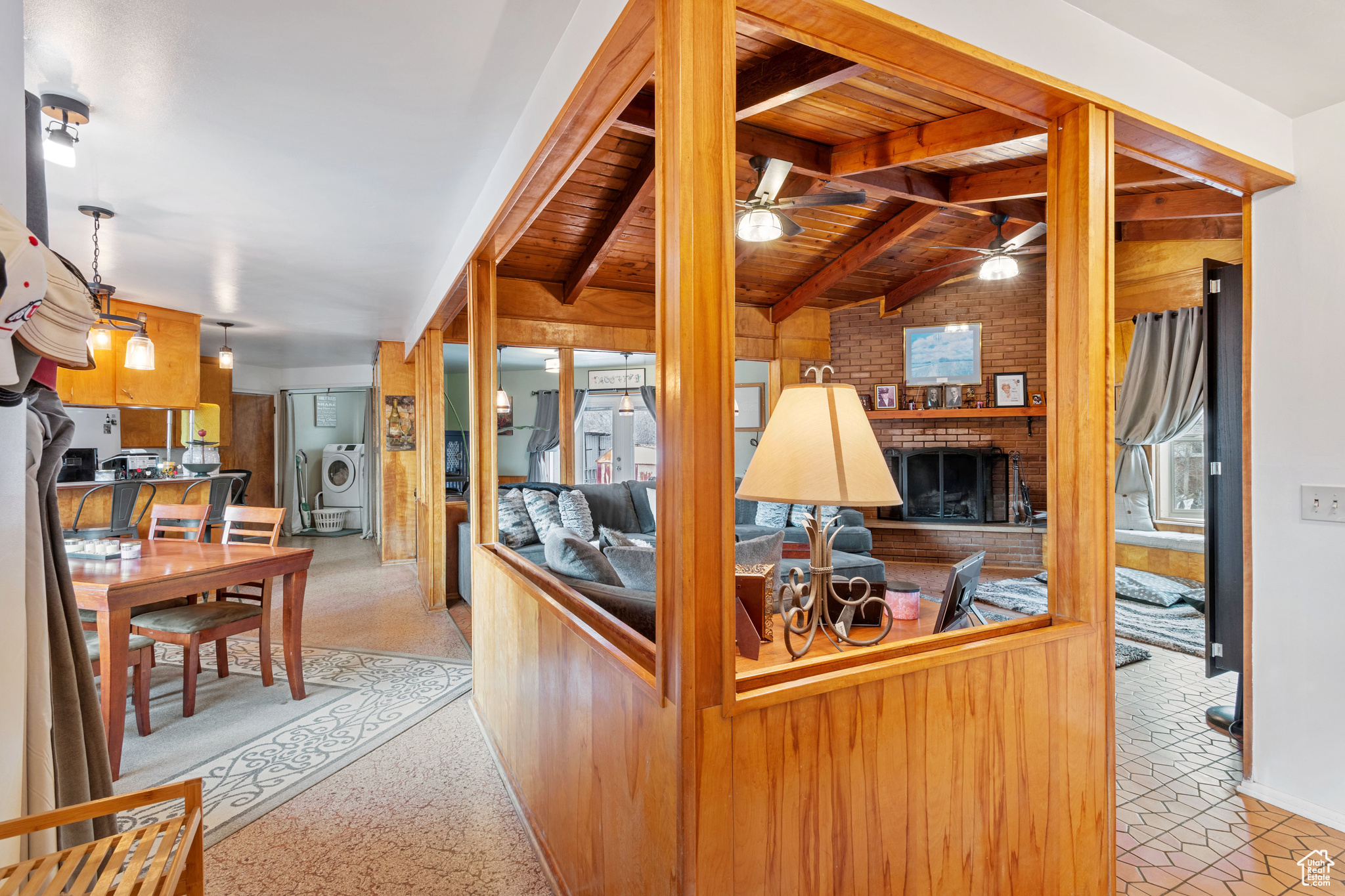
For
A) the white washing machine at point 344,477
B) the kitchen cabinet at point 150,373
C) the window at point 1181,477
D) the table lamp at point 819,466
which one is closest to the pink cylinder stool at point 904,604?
the table lamp at point 819,466

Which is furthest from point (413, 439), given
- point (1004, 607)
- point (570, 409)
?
point (1004, 607)

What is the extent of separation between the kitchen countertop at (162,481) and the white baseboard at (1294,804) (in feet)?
19.8

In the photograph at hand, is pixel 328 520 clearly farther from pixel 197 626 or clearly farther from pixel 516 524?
pixel 197 626

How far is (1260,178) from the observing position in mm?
2084

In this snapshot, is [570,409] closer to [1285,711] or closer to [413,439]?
[413,439]

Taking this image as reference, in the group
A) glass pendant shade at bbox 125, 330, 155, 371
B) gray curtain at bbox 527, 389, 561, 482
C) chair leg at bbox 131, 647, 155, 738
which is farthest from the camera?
gray curtain at bbox 527, 389, 561, 482

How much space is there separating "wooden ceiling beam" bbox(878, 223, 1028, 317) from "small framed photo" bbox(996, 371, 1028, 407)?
113 centimetres

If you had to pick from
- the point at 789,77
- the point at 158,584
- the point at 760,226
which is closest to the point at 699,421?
the point at 789,77

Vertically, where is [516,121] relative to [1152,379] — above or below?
above

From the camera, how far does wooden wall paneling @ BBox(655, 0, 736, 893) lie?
3.64 ft

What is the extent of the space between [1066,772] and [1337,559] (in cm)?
134

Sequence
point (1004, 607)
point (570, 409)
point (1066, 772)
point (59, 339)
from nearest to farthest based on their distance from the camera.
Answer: point (59, 339), point (1066, 772), point (1004, 607), point (570, 409)

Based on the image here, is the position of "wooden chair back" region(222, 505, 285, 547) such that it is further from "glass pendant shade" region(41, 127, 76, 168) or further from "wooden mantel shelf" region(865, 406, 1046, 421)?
"wooden mantel shelf" region(865, 406, 1046, 421)

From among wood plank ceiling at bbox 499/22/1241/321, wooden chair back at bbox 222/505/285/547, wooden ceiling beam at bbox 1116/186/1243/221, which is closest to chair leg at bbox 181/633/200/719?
wooden chair back at bbox 222/505/285/547
